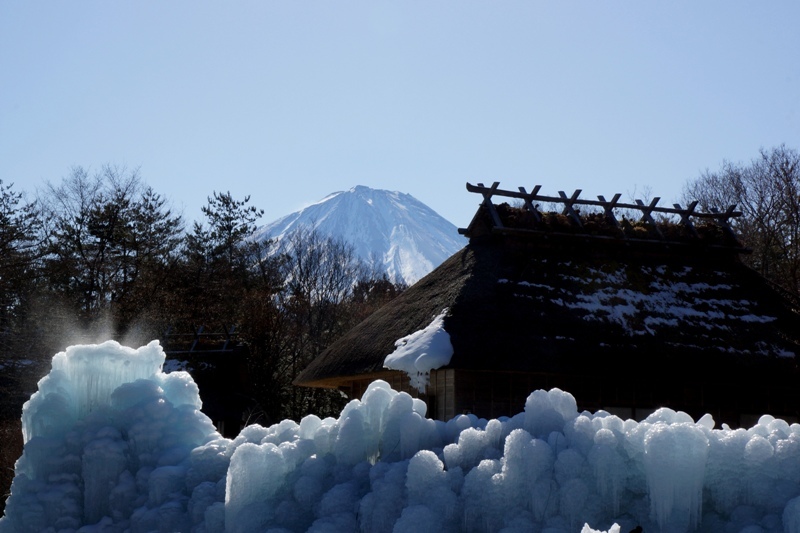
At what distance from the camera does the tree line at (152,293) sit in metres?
21.6

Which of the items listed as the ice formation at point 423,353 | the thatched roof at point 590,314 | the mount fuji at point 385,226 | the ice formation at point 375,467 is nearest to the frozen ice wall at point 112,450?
the ice formation at point 375,467

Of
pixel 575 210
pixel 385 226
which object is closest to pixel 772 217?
pixel 575 210

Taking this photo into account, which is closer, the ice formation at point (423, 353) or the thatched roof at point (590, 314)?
the ice formation at point (423, 353)

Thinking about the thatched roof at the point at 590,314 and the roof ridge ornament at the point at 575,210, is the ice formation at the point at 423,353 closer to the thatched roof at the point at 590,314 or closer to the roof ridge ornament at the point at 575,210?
the thatched roof at the point at 590,314

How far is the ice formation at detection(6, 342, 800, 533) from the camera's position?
12.0 ft

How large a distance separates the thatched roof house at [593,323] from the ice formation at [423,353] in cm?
21

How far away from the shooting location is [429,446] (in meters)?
4.61

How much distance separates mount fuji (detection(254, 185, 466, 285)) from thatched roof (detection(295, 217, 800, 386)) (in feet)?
301

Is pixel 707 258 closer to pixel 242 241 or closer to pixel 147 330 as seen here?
pixel 147 330

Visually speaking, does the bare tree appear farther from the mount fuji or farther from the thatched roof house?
the mount fuji

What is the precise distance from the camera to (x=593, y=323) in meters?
13.4

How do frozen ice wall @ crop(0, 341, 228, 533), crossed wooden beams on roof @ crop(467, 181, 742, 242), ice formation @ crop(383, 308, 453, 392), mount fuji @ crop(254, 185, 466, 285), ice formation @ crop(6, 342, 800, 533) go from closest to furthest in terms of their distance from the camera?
ice formation @ crop(6, 342, 800, 533), frozen ice wall @ crop(0, 341, 228, 533), ice formation @ crop(383, 308, 453, 392), crossed wooden beams on roof @ crop(467, 181, 742, 242), mount fuji @ crop(254, 185, 466, 285)

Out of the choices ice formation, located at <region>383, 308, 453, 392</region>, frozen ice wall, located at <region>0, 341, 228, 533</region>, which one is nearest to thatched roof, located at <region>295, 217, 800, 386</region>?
ice formation, located at <region>383, 308, 453, 392</region>

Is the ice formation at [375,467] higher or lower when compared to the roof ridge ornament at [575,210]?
lower
